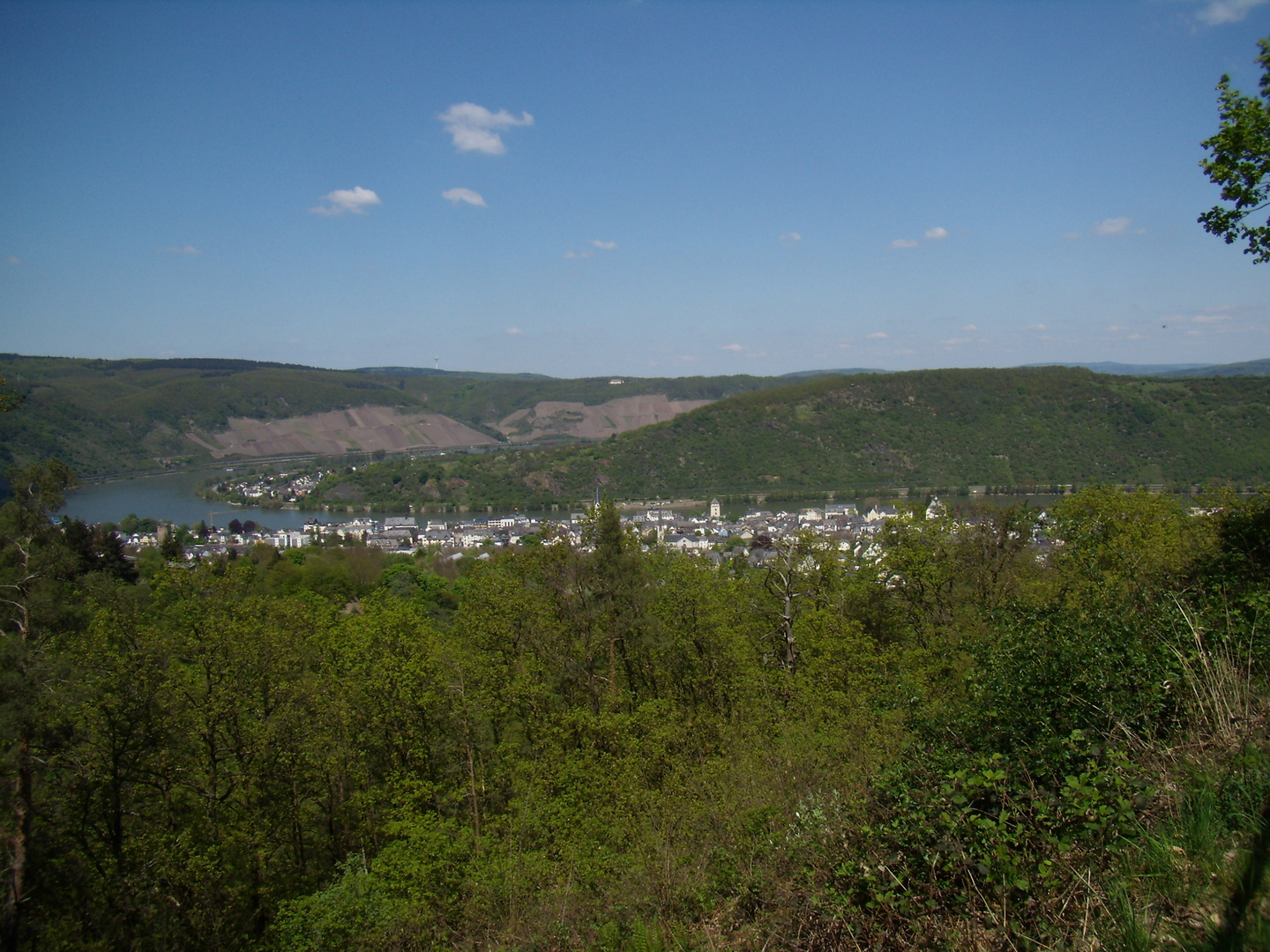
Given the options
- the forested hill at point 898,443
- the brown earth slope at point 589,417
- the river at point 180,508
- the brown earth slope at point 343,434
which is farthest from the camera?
the brown earth slope at point 589,417

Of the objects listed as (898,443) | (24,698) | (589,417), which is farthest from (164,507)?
(898,443)

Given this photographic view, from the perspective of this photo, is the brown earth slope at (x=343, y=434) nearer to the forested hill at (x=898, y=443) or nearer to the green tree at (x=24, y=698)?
the forested hill at (x=898, y=443)

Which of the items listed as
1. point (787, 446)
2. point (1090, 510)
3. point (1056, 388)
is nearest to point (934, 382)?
point (1056, 388)

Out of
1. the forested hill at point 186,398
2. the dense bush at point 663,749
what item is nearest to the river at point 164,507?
the forested hill at point 186,398

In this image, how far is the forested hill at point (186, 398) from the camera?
104875 mm

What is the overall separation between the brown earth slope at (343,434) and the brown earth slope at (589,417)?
1058 centimetres

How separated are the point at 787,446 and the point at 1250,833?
10190cm

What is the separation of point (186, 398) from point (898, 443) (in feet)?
413

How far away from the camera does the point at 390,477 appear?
4003 inches

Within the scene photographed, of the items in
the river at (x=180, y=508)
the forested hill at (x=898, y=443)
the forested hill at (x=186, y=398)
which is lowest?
the river at (x=180, y=508)

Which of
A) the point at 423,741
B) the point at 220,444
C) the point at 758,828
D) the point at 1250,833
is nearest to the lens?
the point at 1250,833

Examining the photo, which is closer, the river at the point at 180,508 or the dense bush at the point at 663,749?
the dense bush at the point at 663,749

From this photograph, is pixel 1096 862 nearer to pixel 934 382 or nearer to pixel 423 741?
pixel 423 741

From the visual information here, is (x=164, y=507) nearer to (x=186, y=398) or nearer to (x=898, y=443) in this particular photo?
(x=186, y=398)
